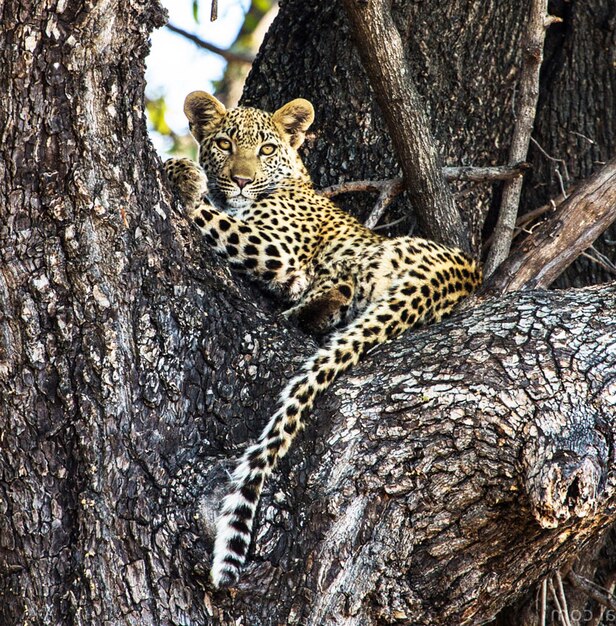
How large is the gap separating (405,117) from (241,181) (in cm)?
113

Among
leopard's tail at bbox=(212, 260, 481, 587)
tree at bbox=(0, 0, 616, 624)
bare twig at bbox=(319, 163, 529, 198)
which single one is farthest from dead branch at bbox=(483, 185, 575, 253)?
tree at bbox=(0, 0, 616, 624)

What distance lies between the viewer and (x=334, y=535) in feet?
11.4

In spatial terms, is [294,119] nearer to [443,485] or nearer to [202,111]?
[202,111]

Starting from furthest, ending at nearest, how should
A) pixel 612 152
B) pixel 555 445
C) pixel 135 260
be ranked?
1. pixel 612 152
2. pixel 135 260
3. pixel 555 445

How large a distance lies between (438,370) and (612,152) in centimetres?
326

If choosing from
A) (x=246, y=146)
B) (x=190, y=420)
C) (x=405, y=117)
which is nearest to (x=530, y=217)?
(x=405, y=117)

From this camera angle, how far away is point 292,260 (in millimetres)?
5082

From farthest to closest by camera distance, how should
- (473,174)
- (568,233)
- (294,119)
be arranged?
(294,119) → (473,174) → (568,233)

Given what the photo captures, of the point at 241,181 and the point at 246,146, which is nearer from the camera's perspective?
the point at 241,181

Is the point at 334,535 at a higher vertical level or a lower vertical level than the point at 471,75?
lower

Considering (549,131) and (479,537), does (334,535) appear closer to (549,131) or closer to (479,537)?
(479,537)

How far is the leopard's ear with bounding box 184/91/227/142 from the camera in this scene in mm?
5973

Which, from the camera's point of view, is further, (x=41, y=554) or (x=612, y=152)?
(x=612, y=152)

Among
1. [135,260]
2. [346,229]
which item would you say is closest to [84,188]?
[135,260]
